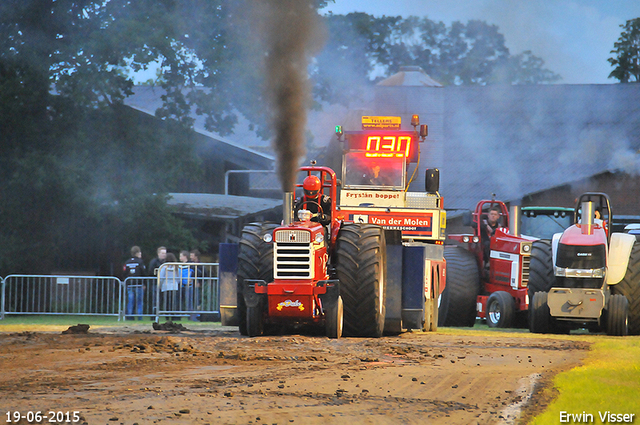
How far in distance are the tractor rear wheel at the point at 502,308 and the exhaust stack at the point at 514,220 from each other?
4.63 ft

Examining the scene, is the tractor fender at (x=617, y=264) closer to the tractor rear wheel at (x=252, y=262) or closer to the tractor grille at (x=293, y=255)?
the tractor grille at (x=293, y=255)

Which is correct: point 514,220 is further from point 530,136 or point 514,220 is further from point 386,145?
point 530,136

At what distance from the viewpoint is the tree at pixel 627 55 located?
48625 mm

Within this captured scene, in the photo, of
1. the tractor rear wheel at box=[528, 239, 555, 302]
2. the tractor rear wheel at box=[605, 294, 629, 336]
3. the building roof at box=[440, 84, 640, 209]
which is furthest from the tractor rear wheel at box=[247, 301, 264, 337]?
the building roof at box=[440, 84, 640, 209]

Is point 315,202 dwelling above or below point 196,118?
below

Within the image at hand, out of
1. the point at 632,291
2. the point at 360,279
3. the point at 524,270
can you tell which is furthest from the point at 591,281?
the point at 360,279

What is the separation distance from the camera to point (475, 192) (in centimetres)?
3416

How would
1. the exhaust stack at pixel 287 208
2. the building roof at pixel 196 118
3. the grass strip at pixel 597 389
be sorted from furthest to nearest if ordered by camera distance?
1. the building roof at pixel 196 118
2. the exhaust stack at pixel 287 208
3. the grass strip at pixel 597 389

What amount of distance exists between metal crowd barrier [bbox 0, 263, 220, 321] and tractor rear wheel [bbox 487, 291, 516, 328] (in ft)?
19.3

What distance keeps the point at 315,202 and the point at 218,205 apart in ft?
46.4

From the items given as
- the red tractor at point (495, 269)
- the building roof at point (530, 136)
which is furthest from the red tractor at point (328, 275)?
the building roof at point (530, 136)

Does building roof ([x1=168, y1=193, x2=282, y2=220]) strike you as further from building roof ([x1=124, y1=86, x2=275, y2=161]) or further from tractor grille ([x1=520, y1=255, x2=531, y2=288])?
tractor grille ([x1=520, y1=255, x2=531, y2=288])

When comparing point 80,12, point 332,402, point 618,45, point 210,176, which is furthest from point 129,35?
point 618,45

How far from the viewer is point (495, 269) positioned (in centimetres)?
1908
